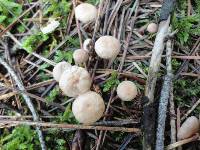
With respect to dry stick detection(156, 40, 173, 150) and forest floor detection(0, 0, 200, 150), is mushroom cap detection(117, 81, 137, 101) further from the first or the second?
dry stick detection(156, 40, 173, 150)

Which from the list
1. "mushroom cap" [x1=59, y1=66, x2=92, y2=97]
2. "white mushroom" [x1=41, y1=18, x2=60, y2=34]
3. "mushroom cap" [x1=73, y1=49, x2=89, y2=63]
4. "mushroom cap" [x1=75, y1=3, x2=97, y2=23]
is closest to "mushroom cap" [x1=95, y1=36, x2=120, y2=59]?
"mushroom cap" [x1=73, y1=49, x2=89, y2=63]

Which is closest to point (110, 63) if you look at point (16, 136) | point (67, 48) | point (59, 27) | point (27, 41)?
point (67, 48)

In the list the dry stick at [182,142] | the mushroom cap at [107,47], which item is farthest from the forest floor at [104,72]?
the mushroom cap at [107,47]

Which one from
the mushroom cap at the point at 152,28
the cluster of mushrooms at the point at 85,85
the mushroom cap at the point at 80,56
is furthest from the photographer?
the mushroom cap at the point at 152,28

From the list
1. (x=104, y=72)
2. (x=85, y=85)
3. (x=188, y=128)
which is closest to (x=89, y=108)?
(x=85, y=85)

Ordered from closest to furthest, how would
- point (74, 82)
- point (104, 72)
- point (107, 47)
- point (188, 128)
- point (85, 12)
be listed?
point (188, 128), point (74, 82), point (107, 47), point (104, 72), point (85, 12)

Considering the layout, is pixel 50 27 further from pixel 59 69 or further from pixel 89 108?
pixel 89 108

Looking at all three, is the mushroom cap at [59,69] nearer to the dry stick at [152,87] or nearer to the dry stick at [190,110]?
the dry stick at [152,87]
